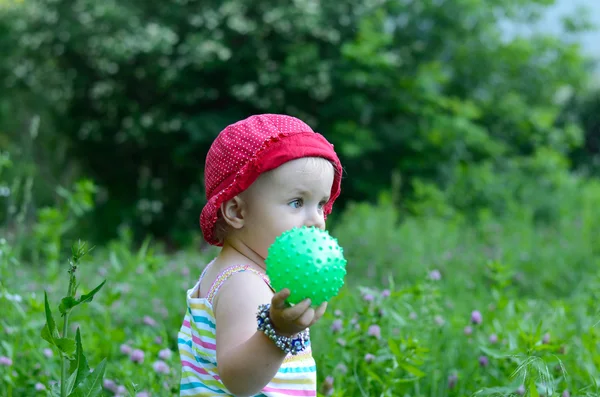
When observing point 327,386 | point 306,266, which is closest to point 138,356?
point 327,386

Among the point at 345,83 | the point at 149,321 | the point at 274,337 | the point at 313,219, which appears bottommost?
the point at 274,337

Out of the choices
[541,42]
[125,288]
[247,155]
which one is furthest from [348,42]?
[247,155]

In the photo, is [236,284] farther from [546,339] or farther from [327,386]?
[546,339]

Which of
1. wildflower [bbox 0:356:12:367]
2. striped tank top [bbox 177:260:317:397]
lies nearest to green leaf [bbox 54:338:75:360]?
striped tank top [bbox 177:260:317:397]

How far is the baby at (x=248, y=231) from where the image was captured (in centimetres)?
161

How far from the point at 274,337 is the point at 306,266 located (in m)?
0.16

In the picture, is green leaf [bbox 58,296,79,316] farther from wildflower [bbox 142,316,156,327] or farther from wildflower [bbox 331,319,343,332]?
wildflower [bbox 142,316,156,327]

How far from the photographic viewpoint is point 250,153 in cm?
176

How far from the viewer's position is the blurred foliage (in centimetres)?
916

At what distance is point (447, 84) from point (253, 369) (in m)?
8.70

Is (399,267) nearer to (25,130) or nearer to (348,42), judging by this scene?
(348,42)

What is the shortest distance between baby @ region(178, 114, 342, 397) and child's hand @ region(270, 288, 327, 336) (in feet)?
0.28

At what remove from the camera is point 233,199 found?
70.7 inches

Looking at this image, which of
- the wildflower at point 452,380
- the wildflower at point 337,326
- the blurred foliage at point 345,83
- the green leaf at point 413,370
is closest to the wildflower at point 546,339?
the wildflower at point 452,380
